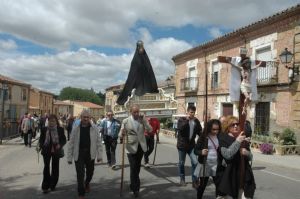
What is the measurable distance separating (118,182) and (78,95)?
456 feet

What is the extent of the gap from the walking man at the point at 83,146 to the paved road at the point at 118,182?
1.98 ft

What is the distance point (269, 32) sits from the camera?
70.3ft

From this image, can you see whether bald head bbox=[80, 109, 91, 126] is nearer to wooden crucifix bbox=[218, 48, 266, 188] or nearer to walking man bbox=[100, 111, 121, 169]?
wooden crucifix bbox=[218, 48, 266, 188]

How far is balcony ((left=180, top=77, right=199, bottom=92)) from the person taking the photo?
30633 millimetres

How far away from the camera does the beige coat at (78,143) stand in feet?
25.4

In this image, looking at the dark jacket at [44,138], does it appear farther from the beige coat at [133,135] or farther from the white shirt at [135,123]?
the white shirt at [135,123]

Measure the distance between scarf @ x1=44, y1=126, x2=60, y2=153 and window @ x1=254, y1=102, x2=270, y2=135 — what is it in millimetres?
14622

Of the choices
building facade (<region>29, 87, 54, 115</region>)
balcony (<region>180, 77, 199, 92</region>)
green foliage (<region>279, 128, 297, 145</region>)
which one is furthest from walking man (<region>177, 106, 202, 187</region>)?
building facade (<region>29, 87, 54, 115</region>)

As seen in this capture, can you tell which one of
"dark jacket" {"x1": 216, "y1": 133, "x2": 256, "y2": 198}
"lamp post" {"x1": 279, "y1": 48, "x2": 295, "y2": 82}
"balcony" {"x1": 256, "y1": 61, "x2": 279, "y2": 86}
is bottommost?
"dark jacket" {"x1": 216, "y1": 133, "x2": 256, "y2": 198}

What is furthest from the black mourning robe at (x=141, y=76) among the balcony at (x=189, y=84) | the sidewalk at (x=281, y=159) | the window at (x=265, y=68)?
the balcony at (x=189, y=84)

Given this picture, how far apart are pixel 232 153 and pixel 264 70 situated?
55.2 ft

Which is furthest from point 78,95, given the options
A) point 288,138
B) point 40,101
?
point 288,138

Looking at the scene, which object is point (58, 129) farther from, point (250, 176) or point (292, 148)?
point (292, 148)

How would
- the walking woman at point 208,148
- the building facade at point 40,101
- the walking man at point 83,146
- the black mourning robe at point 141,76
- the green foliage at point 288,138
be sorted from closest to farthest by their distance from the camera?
1. the walking woman at point 208,148
2. the walking man at point 83,146
3. the black mourning robe at point 141,76
4. the green foliage at point 288,138
5. the building facade at point 40,101
